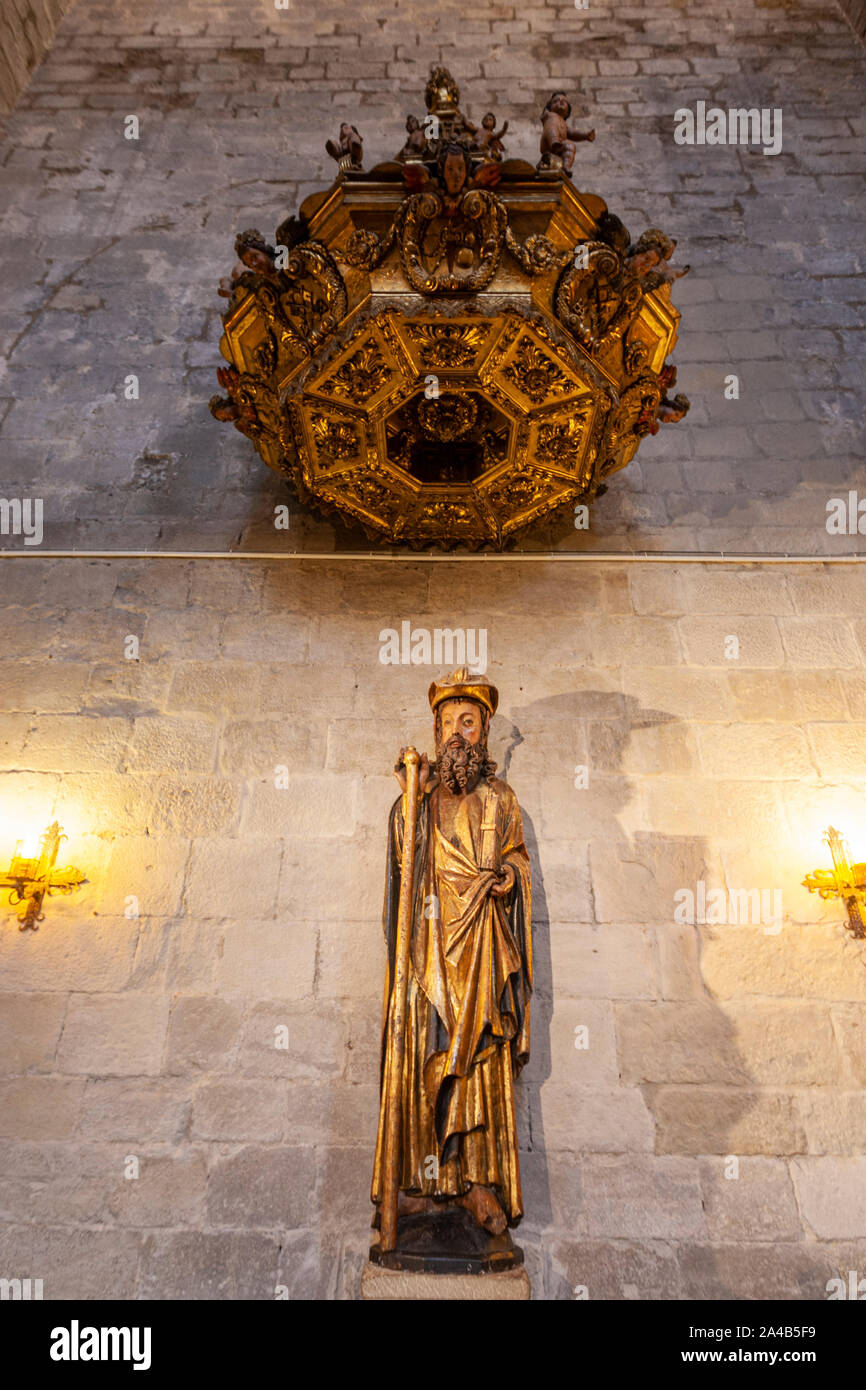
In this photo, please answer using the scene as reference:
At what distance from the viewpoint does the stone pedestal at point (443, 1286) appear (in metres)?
3.02

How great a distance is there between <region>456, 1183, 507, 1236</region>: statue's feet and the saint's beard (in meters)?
1.51

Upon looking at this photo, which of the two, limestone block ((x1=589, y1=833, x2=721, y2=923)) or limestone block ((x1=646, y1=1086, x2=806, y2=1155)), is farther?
limestone block ((x1=589, y1=833, x2=721, y2=923))

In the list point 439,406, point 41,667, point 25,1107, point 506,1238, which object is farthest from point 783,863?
point 41,667

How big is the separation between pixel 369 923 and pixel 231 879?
69 cm

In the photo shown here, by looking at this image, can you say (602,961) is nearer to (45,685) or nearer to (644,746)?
(644,746)

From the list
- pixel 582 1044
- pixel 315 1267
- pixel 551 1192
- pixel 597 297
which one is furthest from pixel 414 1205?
pixel 597 297

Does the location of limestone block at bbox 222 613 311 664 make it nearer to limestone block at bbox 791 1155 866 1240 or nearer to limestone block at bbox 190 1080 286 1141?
limestone block at bbox 190 1080 286 1141

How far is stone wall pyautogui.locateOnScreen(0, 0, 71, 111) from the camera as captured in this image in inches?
300

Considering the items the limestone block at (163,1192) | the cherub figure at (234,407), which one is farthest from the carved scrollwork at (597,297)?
the limestone block at (163,1192)

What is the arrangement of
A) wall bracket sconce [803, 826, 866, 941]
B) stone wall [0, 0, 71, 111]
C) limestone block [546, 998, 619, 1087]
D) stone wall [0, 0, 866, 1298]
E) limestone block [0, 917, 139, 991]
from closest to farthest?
stone wall [0, 0, 866, 1298] < limestone block [546, 998, 619, 1087] < limestone block [0, 917, 139, 991] < wall bracket sconce [803, 826, 866, 941] < stone wall [0, 0, 71, 111]

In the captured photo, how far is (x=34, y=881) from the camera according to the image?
160 inches

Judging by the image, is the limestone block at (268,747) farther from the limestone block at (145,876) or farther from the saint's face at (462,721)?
the saint's face at (462,721)

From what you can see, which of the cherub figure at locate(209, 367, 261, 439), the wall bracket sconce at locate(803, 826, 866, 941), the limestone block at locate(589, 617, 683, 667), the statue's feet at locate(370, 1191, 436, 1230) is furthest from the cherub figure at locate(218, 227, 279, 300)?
the statue's feet at locate(370, 1191, 436, 1230)
